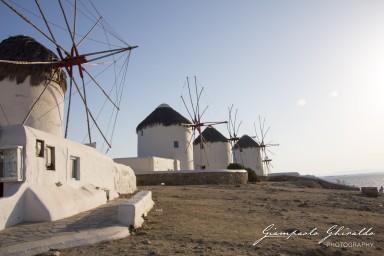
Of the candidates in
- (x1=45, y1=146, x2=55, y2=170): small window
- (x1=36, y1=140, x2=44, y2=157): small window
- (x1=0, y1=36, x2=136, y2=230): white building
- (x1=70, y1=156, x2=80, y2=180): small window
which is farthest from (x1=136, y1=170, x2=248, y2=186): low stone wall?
(x1=36, y1=140, x2=44, y2=157): small window

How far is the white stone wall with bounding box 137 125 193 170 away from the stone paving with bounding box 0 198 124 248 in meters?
18.7

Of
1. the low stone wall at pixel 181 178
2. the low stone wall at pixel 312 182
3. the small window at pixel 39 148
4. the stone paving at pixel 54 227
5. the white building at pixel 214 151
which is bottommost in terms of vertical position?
the low stone wall at pixel 312 182

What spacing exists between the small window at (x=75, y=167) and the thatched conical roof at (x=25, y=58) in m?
3.34

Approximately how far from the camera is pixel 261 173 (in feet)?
131

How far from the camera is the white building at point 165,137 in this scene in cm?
2702

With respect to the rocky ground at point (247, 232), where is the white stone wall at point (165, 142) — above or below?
above

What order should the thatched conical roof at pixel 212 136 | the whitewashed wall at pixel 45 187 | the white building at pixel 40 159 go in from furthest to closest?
1. the thatched conical roof at pixel 212 136
2. the white building at pixel 40 159
3. the whitewashed wall at pixel 45 187

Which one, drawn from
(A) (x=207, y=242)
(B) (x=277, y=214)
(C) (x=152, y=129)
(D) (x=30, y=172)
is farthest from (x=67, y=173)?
(C) (x=152, y=129)

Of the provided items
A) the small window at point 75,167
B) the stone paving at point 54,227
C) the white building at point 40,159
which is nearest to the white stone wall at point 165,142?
the white building at point 40,159

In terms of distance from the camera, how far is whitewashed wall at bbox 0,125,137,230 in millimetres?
7430

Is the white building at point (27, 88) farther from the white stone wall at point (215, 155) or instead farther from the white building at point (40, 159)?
the white stone wall at point (215, 155)

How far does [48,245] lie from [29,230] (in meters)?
1.29

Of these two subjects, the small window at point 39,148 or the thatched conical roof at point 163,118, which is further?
the thatched conical roof at point 163,118

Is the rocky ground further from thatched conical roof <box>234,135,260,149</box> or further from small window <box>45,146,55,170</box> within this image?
thatched conical roof <box>234,135,260,149</box>
